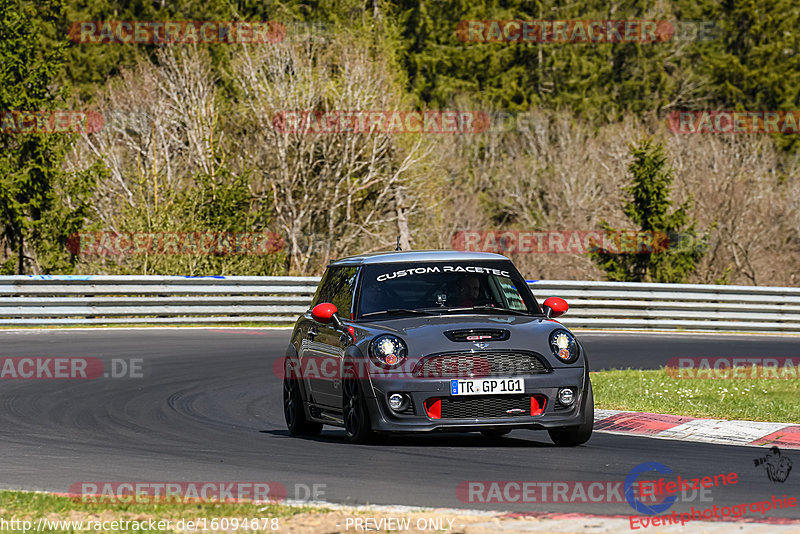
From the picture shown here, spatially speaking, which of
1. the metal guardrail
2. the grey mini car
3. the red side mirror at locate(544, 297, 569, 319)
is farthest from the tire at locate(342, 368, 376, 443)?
the metal guardrail

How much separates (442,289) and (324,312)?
1.01 meters

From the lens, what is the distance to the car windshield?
413 inches

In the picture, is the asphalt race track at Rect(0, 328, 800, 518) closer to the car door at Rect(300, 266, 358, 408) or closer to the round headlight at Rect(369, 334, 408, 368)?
the car door at Rect(300, 266, 358, 408)

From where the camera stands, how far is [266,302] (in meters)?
25.1

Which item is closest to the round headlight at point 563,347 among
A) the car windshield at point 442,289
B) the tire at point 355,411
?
the car windshield at point 442,289

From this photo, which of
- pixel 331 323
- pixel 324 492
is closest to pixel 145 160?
pixel 331 323

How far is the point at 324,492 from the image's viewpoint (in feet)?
25.0

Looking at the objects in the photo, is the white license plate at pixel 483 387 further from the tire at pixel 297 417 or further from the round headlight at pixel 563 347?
the tire at pixel 297 417

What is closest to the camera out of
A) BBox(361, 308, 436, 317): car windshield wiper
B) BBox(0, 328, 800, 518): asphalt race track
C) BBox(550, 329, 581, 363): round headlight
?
BBox(0, 328, 800, 518): asphalt race track

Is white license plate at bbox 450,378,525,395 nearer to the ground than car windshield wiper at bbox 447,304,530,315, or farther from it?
nearer to the ground

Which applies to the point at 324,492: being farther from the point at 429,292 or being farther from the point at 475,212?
the point at 475,212

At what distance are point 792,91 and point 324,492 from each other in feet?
214

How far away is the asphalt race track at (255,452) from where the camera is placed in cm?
794

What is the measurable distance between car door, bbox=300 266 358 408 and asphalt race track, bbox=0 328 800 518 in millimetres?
430
